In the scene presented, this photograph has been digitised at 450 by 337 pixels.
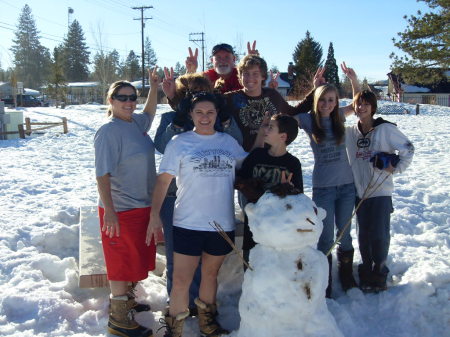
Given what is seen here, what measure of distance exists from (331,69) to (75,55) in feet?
150

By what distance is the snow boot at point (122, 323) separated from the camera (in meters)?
3.07

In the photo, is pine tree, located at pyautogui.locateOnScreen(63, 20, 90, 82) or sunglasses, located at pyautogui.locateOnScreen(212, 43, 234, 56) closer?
sunglasses, located at pyautogui.locateOnScreen(212, 43, 234, 56)

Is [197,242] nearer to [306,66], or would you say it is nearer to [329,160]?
[329,160]

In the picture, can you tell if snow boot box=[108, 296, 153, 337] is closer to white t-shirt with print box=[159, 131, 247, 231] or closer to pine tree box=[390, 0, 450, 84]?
white t-shirt with print box=[159, 131, 247, 231]

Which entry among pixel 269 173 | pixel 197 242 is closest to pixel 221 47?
pixel 269 173

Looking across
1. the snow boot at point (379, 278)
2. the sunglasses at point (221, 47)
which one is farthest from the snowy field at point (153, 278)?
the sunglasses at point (221, 47)

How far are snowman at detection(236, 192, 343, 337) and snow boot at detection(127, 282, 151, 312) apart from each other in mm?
1109

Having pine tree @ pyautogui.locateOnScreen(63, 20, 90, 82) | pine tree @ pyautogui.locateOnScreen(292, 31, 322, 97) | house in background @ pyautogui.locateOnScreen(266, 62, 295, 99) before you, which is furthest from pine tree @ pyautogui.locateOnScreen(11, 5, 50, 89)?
pine tree @ pyautogui.locateOnScreen(292, 31, 322, 97)

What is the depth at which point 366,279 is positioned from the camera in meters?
3.63

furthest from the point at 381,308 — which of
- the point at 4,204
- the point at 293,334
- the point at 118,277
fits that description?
the point at 4,204

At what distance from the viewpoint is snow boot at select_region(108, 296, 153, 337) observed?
10.1ft

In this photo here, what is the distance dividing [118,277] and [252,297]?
43.8 inches

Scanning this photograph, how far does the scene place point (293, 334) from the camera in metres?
2.46

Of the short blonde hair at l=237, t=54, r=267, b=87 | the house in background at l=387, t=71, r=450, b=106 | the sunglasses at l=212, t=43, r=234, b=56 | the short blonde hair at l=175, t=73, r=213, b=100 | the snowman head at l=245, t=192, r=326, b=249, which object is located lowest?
the snowman head at l=245, t=192, r=326, b=249
